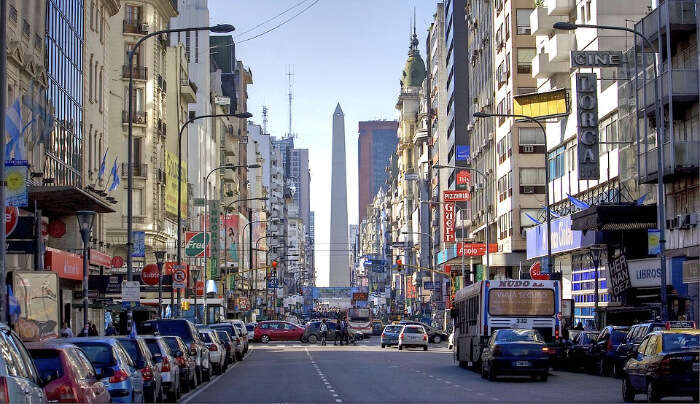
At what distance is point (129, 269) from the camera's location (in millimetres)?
41125

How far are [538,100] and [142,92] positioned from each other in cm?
2410

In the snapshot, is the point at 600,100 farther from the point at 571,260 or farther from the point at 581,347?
the point at 581,347

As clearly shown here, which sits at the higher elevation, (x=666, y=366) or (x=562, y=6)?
(x=562, y=6)

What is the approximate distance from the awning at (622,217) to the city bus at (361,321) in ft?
143

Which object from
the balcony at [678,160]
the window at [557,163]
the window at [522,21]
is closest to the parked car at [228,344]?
the balcony at [678,160]

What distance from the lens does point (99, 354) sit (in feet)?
62.3

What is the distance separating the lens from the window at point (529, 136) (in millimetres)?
75588

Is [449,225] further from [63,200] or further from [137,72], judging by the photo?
[63,200]

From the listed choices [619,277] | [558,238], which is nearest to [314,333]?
[558,238]

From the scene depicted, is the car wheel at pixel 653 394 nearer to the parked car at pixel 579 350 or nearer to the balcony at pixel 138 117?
the parked car at pixel 579 350

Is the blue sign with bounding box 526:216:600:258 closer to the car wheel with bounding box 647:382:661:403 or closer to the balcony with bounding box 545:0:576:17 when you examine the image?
the balcony with bounding box 545:0:576:17

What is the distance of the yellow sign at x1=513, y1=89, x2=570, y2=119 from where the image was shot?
65188 millimetres

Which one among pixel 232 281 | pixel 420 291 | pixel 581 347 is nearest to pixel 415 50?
pixel 420 291

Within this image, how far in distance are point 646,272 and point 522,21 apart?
2962 cm
